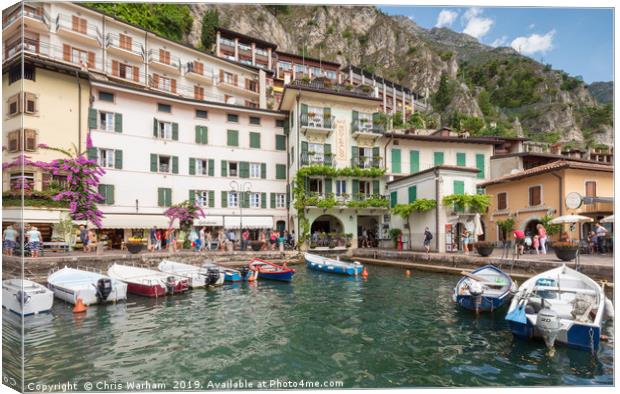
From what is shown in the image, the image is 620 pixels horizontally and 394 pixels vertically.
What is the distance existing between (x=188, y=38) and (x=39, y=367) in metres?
40.9

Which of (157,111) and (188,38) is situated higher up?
(188,38)

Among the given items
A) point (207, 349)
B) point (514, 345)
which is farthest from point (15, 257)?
point (514, 345)

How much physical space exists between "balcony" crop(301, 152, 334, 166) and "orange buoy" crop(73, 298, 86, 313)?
53.5 feet

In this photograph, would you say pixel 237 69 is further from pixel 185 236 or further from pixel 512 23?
pixel 512 23

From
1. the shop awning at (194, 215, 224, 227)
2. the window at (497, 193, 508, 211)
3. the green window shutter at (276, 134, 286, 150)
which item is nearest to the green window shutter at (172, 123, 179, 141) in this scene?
the shop awning at (194, 215, 224, 227)

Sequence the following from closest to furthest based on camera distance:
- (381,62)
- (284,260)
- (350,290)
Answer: (350,290) → (381,62) → (284,260)

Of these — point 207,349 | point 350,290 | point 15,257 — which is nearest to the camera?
point 15,257

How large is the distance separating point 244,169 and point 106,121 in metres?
8.95

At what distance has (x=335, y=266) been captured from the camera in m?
17.3

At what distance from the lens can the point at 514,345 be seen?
7230 mm

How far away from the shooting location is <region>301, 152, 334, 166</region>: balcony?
24.3 meters

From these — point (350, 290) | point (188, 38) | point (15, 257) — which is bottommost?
point (350, 290)

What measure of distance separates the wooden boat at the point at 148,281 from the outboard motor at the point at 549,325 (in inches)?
438

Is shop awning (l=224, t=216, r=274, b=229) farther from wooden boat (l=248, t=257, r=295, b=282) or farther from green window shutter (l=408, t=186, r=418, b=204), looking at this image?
green window shutter (l=408, t=186, r=418, b=204)
